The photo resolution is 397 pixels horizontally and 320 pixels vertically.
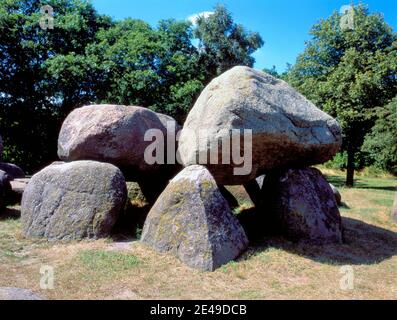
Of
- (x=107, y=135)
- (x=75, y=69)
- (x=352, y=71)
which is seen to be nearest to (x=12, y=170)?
(x=75, y=69)

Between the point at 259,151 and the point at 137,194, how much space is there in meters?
4.55

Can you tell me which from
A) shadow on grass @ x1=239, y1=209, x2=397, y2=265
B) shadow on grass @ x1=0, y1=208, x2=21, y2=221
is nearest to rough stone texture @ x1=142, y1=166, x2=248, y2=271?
shadow on grass @ x1=239, y1=209, x2=397, y2=265

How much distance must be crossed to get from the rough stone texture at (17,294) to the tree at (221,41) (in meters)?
21.6

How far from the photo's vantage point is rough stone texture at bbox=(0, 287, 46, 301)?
17.9ft

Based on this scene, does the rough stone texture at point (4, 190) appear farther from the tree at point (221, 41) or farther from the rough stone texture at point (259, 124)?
the tree at point (221, 41)

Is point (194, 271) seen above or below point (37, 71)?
below

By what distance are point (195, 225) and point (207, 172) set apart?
1.17m

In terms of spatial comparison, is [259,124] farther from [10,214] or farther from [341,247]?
[10,214]

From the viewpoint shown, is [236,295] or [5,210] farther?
[5,210]

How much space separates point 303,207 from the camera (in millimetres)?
8938

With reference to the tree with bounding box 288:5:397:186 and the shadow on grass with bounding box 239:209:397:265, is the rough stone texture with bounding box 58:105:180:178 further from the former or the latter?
the tree with bounding box 288:5:397:186
